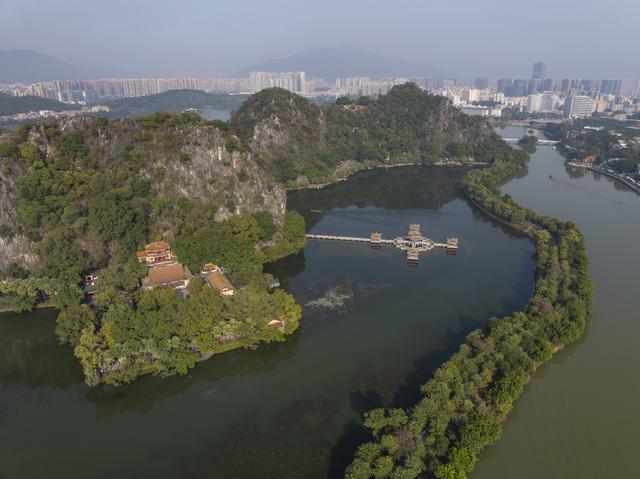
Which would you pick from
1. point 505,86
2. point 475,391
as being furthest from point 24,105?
point 505,86

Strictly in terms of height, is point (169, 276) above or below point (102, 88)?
below

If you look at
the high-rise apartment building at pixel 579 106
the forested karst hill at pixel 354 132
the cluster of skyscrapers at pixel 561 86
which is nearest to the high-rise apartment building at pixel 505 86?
the cluster of skyscrapers at pixel 561 86

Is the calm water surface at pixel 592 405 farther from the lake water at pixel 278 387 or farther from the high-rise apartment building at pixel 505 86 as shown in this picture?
the high-rise apartment building at pixel 505 86

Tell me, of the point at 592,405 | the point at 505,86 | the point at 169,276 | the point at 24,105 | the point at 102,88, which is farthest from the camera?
the point at 505,86

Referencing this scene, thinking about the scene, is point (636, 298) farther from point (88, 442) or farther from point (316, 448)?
point (88, 442)

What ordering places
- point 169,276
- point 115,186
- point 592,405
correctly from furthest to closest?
1. point 115,186
2. point 169,276
3. point 592,405

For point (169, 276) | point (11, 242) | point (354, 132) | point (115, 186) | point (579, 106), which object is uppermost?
point (579, 106)

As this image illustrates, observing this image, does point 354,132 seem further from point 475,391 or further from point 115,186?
point 475,391

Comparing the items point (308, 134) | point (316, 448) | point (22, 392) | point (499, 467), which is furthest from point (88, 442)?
point (308, 134)
